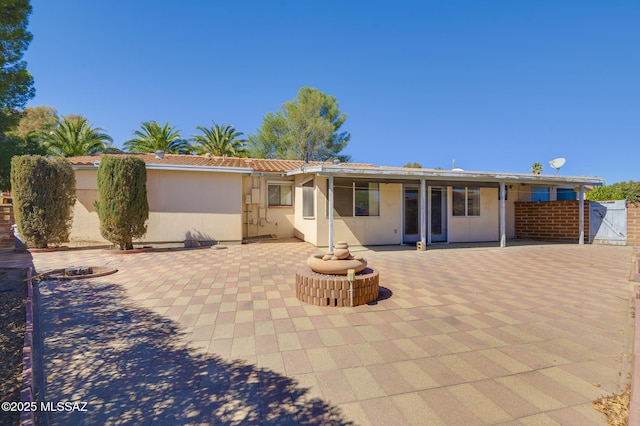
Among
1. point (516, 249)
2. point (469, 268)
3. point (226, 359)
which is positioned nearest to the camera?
point (226, 359)

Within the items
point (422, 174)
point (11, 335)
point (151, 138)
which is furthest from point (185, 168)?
point (151, 138)

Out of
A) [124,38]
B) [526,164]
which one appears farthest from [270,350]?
[526,164]

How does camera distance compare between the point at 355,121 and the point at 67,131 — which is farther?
the point at 355,121

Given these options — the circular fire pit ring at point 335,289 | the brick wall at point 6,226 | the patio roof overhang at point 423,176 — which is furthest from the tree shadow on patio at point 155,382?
the brick wall at point 6,226

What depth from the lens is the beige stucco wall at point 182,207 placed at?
33.3ft

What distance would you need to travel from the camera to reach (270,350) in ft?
9.75

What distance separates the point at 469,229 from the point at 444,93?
34.0 ft

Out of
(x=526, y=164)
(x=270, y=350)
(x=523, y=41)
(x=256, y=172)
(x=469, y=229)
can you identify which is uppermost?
(x=523, y=41)

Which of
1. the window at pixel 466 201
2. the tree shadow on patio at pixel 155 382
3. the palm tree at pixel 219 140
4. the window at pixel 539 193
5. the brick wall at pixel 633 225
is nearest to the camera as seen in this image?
the tree shadow on patio at pixel 155 382

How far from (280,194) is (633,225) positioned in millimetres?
14434

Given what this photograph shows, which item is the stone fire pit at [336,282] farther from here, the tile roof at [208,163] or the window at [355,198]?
the tile roof at [208,163]

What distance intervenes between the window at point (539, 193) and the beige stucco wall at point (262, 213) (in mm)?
11516

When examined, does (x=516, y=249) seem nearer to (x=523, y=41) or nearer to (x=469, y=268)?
(x=469, y=268)

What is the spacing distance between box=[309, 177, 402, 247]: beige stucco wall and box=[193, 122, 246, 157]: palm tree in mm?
17569
